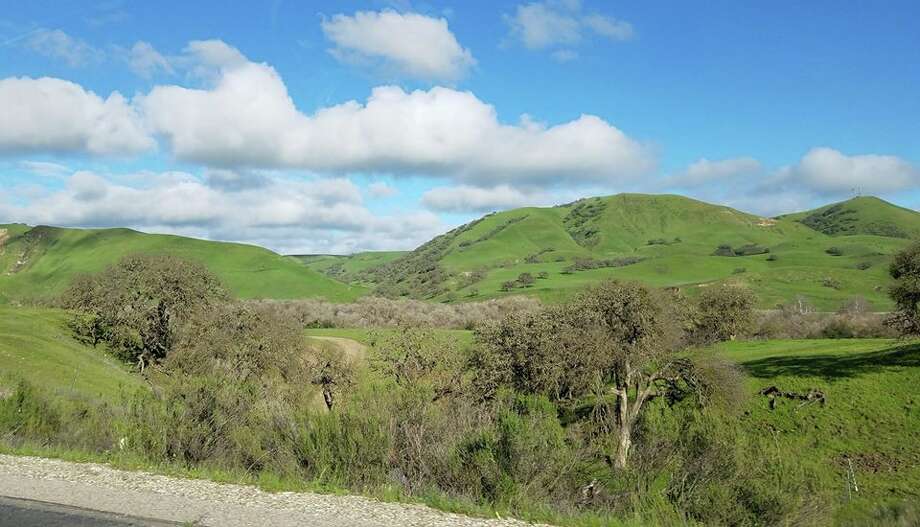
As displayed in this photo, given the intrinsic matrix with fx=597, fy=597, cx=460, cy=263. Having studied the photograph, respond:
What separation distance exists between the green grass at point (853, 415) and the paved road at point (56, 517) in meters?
24.7

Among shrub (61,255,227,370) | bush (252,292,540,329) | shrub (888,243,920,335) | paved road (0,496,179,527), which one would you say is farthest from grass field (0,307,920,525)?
bush (252,292,540,329)

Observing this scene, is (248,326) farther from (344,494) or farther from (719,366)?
(344,494)

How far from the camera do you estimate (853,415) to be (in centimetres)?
4009

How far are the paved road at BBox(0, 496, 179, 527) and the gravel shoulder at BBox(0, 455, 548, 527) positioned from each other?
0.24 m

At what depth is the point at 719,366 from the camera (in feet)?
128

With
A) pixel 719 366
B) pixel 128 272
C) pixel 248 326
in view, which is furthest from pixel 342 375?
→ pixel 128 272

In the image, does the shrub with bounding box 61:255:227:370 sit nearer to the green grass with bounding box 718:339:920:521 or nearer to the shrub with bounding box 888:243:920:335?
the green grass with bounding box 718:339:920:521

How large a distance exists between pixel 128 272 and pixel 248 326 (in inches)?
916

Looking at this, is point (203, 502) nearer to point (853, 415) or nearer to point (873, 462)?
point (873, 462)

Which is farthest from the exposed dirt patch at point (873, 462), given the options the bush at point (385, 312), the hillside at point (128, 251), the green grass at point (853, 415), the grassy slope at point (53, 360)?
the hillside at point (128, 251)

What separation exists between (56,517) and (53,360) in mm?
37267

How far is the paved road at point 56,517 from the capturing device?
34.7ft

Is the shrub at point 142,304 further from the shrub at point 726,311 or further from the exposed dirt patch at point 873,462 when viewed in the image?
the shrub at point 726,311

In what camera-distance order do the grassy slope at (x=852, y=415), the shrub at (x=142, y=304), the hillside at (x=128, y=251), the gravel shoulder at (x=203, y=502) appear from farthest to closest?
the hillside at (x=128, y=251) < the shrub at (x=142, y=304) < the grassy slope at (x=852, y=415) < the gravel shoulder at (x=203, y=502)
